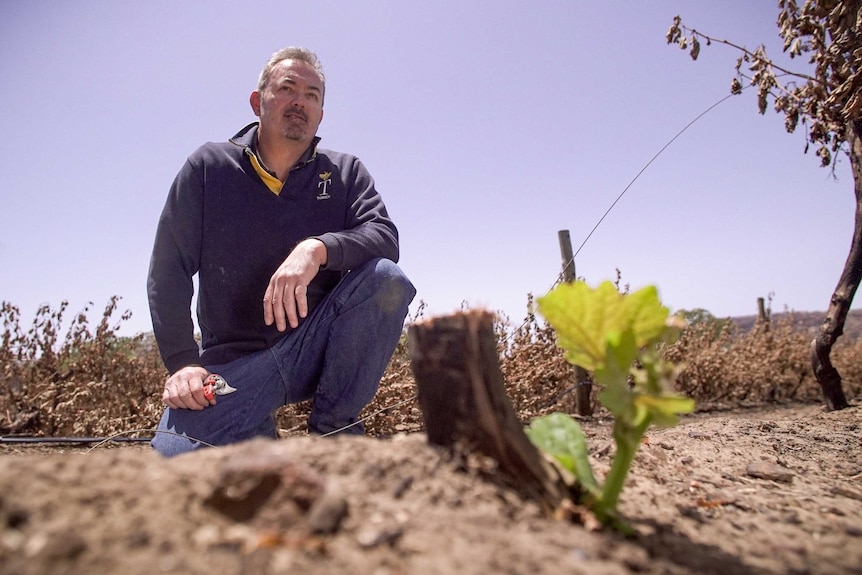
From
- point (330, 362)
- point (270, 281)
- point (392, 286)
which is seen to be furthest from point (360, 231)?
point (330, 362)

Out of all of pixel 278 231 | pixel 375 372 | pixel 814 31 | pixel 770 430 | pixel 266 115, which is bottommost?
pixel 770 430

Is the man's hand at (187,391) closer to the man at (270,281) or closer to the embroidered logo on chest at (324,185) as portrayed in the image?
the man at (270,281)

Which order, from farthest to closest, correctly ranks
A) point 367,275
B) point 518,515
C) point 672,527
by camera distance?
point 367,275, point 672,527, point 518,515

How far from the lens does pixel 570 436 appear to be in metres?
1.15

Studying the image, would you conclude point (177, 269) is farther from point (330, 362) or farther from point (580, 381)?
point (580, 381)

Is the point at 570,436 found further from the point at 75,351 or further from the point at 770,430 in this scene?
the point at 75,351

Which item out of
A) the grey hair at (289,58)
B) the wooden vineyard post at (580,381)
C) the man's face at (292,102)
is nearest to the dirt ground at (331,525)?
the man's face at (292,102)

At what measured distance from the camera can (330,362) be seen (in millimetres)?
2480

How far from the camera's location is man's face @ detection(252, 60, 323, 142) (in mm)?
2973

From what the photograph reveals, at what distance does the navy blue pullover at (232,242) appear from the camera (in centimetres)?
254

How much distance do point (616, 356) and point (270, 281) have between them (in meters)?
1.58

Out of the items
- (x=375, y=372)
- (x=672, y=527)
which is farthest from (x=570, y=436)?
(x=375, y=372)

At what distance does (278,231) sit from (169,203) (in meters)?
0.55

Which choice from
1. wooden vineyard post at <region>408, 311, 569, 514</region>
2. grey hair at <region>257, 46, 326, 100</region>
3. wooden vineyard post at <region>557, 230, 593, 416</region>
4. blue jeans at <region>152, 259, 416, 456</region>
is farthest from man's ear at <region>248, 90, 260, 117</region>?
wooden vineyard post at <region>557, 230, 593, 416</region>
